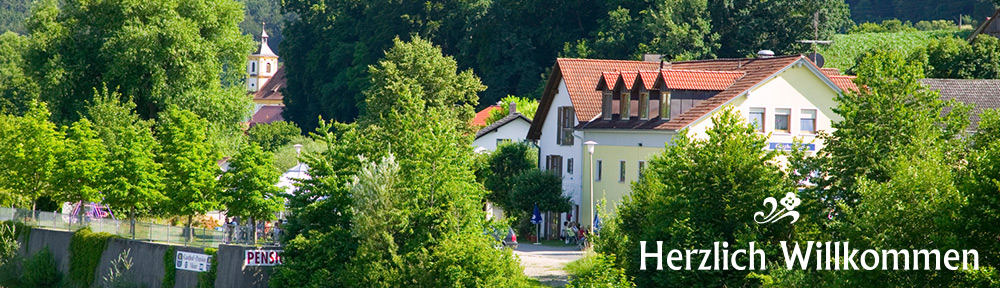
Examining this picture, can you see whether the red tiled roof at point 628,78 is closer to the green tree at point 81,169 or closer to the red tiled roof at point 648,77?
the red tiled roof at point 648,77

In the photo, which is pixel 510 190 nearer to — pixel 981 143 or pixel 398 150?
pixel 398 150

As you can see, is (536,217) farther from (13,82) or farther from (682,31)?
(13,82)

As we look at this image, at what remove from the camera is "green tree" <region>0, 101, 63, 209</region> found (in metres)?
47.5

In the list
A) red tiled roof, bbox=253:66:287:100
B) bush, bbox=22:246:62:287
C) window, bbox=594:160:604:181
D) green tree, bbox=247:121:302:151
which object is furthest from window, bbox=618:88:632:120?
red tiled roof, bbox=253:66:287:100

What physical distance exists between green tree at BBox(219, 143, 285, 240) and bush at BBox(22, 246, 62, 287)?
8854 millimetres

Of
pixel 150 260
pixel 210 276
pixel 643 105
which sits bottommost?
pixel 210 276

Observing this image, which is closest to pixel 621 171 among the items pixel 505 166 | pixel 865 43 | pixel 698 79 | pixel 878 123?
pixel 698 79

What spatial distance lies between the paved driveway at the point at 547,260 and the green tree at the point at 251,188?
7520 mm

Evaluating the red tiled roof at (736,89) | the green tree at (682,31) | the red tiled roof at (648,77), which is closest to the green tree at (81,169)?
the red tiled roof at (648,77)

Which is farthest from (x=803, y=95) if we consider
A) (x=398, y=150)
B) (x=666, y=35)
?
(x=666, y=35)

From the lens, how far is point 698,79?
42.9m

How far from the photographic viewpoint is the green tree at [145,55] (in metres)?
54.1

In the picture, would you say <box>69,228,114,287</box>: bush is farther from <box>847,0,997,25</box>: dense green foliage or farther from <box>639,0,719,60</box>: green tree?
<box>847,0,997,25</box>: dense green foliage

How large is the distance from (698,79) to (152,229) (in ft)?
59.1
